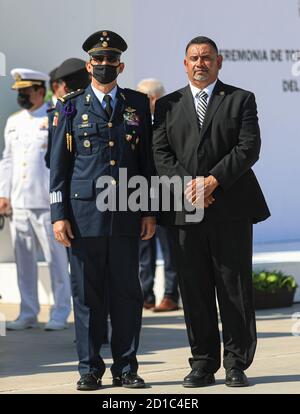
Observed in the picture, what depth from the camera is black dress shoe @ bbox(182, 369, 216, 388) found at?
680 cm

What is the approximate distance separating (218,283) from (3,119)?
553 cm

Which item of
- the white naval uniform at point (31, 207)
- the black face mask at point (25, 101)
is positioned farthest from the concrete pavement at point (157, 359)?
the black face mask at point (25, 101)

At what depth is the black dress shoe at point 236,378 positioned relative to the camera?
22.2 ft

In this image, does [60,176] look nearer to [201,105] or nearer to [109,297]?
[109,297]

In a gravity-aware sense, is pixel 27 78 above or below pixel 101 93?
above

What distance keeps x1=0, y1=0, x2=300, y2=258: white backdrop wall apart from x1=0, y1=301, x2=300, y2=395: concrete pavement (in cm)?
306

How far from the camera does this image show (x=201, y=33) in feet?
45.5

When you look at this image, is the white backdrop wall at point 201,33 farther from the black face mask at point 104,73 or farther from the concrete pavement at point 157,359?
the black face mask at point 104,73

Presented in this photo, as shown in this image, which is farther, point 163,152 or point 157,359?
point 157,359

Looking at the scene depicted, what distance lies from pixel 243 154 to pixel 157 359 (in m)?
1.97

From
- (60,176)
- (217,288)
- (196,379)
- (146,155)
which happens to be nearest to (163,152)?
(146,155)

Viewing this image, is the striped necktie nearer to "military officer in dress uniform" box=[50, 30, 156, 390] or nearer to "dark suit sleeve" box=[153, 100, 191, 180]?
"dark suit sleeve" box=[153, 100, 191, 180]

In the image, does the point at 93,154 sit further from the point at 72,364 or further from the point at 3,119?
the point at 3,119

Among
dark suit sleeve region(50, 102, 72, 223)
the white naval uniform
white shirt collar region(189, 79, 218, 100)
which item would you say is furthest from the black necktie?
the white naval uniform
